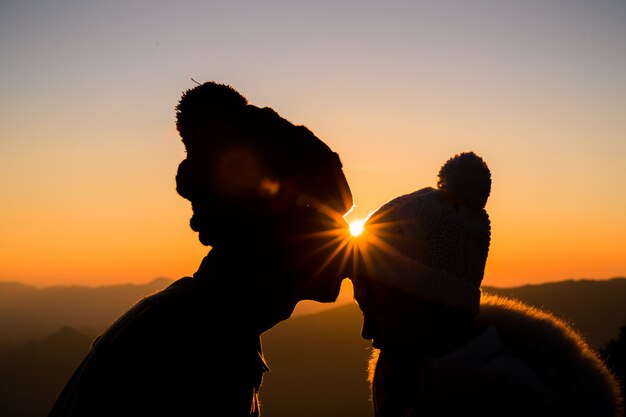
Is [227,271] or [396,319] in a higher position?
[227,271]

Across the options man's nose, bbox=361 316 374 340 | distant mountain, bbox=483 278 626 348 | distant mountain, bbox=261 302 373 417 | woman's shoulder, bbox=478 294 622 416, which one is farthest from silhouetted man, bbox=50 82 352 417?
distant mountain, bbox=483 278 626 348

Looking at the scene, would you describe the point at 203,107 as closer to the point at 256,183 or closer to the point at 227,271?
the point at 256,183

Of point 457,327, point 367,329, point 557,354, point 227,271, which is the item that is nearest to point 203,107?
point 227,271

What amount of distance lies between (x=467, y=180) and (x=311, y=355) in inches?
2826

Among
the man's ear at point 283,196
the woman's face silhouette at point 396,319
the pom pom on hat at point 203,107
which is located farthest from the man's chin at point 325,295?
the pom pom on hat at point 203,107

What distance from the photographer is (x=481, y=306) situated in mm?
3654

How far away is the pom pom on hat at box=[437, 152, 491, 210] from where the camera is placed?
3.42 m

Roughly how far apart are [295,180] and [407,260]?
2.90ft

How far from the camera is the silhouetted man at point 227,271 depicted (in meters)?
2.92

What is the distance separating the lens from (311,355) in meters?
72.6

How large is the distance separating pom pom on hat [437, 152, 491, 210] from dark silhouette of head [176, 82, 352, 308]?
73 cm

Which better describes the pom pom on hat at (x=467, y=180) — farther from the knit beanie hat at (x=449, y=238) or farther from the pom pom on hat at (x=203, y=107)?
the pom pom on hat at (x=203, y=107)

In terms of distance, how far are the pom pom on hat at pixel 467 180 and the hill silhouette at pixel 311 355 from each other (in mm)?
52551

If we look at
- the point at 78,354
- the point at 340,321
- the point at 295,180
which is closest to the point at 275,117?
the point at 295,180
